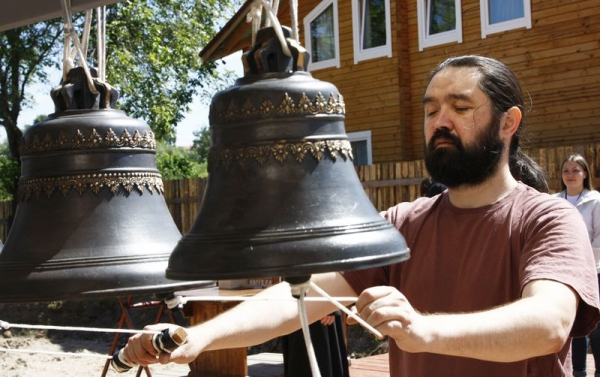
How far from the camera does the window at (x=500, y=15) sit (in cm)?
1520

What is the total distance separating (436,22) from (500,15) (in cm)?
144

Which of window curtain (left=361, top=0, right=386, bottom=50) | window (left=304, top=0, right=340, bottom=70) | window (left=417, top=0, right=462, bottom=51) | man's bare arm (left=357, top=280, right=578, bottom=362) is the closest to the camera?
man's bare arm (left=357, top=280, right=578, bottom=362)

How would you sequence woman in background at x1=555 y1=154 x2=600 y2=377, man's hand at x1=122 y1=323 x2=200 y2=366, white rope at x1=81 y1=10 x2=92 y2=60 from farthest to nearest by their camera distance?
woman in background at x1=555 y1=154 x2=600 y2=377 < white rope at x1=81 y1=10 x2=92 y2=60 < man's hand at x1=122 y1=323 x2=200 y2=366

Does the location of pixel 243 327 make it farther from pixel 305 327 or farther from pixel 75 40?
pixel 75 40

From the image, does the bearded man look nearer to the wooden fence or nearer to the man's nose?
the man's nose

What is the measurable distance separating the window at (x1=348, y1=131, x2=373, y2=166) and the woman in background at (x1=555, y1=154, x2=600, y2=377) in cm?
969

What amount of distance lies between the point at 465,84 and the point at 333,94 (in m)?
0.87

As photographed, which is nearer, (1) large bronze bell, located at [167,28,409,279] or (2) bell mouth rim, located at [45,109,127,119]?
(1) large bronze bell, located at [167,28,409,279]

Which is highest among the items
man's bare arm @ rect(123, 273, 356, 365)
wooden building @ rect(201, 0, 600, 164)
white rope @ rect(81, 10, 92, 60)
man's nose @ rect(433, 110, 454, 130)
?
wooden building @ rect(201, 0, 600, 164)

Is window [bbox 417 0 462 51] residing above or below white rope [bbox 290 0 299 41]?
above

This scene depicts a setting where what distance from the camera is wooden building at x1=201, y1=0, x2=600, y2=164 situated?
1431 cm

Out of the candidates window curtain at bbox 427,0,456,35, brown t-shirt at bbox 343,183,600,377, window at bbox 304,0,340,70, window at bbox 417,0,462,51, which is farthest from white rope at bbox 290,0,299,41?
window at bbox 304,0,340,70

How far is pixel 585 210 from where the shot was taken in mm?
7469

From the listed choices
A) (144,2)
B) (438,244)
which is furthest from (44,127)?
(144,2)
